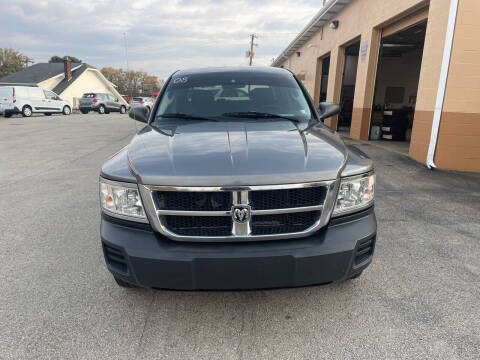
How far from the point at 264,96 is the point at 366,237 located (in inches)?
70.2

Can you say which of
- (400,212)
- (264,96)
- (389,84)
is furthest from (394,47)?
(264,96)

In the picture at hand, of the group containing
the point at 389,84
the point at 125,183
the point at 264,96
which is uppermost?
the point at 389,84

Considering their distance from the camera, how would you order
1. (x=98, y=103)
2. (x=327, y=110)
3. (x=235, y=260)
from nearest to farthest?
(x=235, y=260)
(x=327, y=110)
(x=98, y=103)

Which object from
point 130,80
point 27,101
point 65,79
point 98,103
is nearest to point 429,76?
point 27,101

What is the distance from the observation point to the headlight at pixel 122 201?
195 centimetres

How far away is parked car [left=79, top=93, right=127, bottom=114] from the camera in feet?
93.2

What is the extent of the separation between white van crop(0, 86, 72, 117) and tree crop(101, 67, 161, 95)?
54437 millimetres

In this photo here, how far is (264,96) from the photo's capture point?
325cm

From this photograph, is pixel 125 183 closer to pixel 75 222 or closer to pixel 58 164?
pixel 75 222

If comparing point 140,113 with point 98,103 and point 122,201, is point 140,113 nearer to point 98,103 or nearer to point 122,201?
point 122,201

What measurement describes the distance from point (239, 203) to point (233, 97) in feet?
5.35

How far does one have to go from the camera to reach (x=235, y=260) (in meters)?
1.80

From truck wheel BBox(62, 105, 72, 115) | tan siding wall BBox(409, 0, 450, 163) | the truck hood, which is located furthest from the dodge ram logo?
truck wheel BBox(62, 105, 72, 115)

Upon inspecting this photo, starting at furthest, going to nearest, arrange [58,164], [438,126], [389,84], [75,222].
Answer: [389,84]
[58,164]
[438,126]
[75,222]
